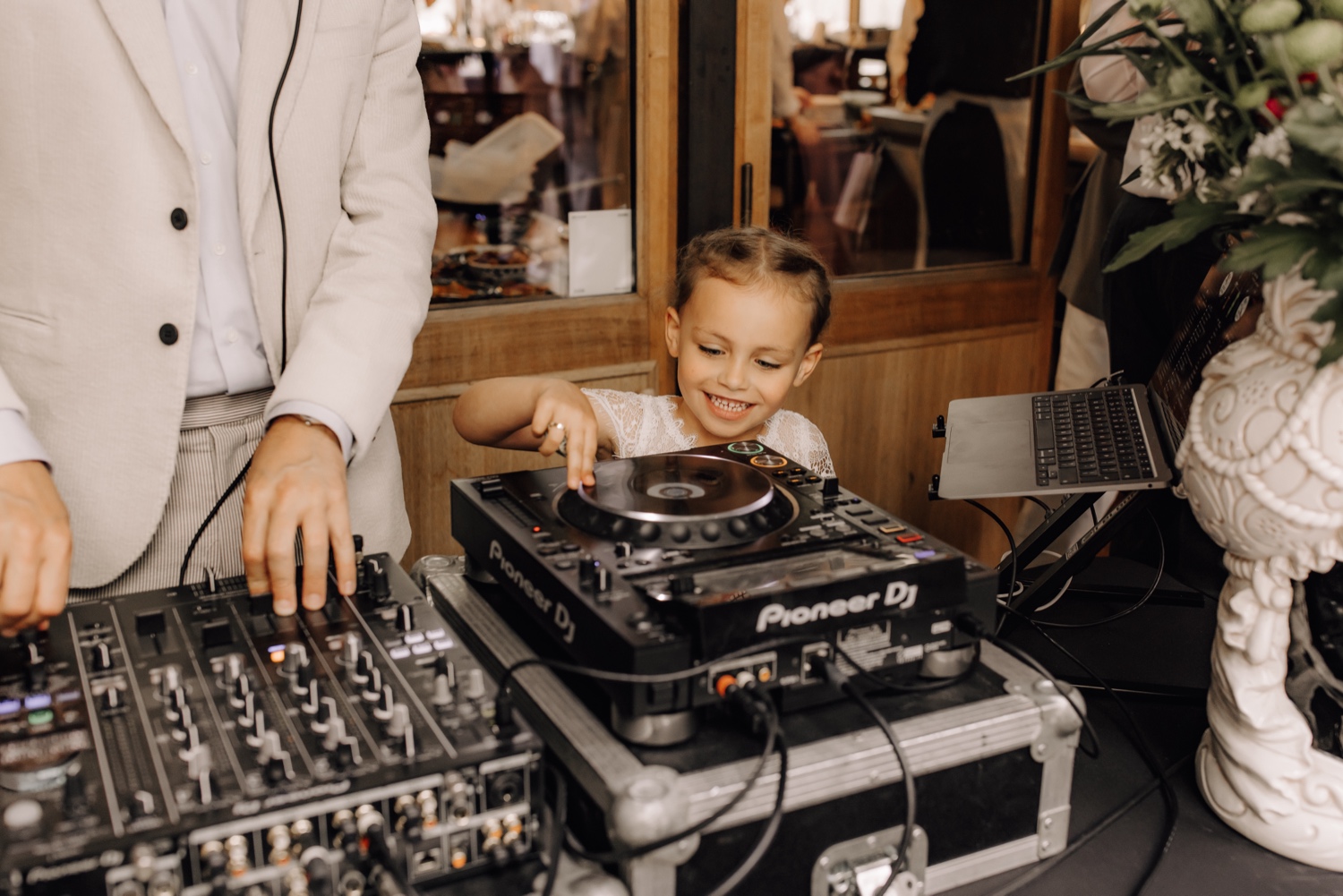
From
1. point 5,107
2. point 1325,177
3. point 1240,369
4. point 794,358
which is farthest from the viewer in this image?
point 794,358

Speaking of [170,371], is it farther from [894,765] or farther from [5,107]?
[894,765]

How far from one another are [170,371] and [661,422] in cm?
73

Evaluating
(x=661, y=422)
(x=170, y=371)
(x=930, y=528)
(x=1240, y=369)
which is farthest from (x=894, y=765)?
(x=930, y=528)

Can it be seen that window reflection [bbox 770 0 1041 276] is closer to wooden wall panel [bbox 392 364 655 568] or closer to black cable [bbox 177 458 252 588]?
wooden wall panel [bbox 392 364 655 568]

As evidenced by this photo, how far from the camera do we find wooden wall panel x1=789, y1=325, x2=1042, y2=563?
2.80 m

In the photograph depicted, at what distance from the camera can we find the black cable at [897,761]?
0.81m

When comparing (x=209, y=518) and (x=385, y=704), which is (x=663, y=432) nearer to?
(x=209, y=518)

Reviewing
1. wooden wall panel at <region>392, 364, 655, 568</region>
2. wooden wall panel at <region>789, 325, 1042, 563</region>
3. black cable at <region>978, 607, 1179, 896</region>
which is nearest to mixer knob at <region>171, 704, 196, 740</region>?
black cable at <region>978, 607, 1179, 896</region>

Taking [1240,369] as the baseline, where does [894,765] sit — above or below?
below

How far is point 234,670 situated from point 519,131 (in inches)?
73.0

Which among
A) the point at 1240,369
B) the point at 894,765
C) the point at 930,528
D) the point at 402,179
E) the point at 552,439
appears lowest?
the point at 930,528

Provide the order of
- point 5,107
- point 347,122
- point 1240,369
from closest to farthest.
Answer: point 1240,369 → point 5,107 → point 347,122

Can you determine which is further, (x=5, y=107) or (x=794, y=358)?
(x=794, y=358)

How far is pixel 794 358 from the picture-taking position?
1614 mm
